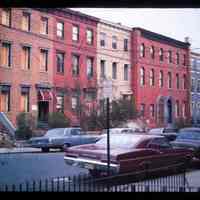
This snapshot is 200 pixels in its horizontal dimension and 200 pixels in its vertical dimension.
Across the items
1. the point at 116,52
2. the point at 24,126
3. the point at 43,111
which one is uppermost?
the point at 116,52

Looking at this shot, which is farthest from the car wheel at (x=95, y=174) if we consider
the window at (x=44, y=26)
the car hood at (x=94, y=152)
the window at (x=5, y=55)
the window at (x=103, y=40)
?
the window at (x=44, y=26)

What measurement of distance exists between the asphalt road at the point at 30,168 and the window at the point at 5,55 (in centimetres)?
121

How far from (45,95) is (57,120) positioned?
38 cm

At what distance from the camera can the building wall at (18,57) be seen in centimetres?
634

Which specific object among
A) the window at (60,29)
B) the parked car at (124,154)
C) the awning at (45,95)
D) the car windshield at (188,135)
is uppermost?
the window at (60,29)

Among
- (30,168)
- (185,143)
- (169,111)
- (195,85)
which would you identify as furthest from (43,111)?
(195,85)

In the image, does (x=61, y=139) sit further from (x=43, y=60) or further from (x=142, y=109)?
(x=142, y=109)

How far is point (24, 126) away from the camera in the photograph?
646cm

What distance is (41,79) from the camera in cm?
652

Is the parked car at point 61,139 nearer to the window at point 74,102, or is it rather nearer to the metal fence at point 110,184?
the window at point 74,102

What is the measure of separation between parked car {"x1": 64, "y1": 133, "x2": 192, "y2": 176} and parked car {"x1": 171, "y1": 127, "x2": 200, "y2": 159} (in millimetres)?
212

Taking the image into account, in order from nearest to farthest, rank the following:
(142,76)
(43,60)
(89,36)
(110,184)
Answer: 1. (110,184)
2. (43,60)
3. (89,36)
4. (142,76)

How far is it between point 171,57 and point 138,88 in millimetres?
670

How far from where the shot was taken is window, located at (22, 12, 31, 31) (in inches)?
249
